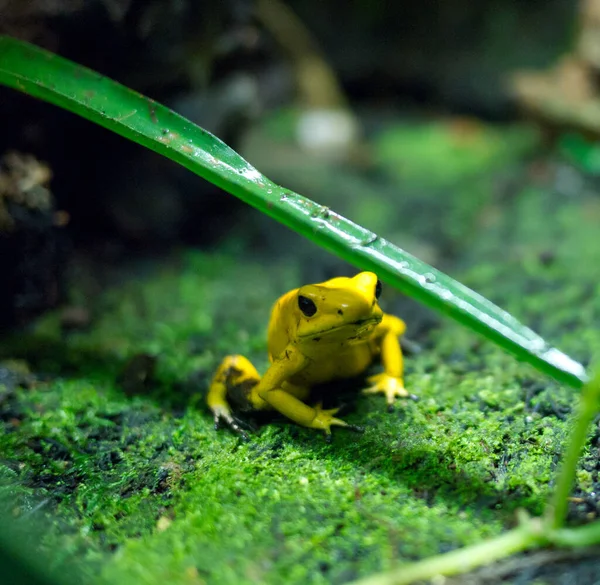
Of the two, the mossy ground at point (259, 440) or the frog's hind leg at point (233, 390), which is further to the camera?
the frog's hind leg at point (233, 390)

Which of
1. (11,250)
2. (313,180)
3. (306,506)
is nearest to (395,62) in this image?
(313,180)

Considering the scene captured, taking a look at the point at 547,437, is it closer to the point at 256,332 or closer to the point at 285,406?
the point at 285,406

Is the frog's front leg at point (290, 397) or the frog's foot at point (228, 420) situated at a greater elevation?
the frog's front leg at point (290, 397)

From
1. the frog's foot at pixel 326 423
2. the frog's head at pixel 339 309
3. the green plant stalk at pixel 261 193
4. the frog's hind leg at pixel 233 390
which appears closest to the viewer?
the green plant stalk at pixel 261 193

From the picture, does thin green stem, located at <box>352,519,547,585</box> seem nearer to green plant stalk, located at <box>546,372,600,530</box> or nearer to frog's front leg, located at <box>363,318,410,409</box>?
green plant stalk, located at <box>546,372,600,530</box>

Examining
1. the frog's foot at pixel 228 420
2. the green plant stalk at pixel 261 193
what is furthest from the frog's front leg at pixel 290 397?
the green plant stalk at pixel 261 193

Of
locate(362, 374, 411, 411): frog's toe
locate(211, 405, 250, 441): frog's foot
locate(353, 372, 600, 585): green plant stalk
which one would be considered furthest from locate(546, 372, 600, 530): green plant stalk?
Result: locate(211, 405, 250, 441): frog's foot

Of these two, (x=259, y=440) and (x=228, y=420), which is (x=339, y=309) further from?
(x=228, y=420)

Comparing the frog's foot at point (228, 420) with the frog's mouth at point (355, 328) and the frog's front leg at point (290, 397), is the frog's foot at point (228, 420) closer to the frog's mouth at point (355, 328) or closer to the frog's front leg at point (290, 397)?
the frog's front leg at point (290, 397)
